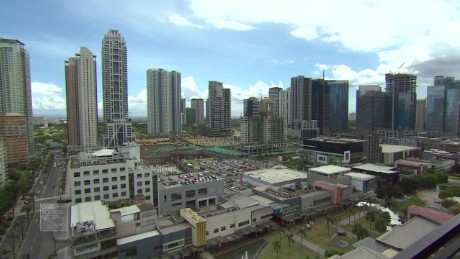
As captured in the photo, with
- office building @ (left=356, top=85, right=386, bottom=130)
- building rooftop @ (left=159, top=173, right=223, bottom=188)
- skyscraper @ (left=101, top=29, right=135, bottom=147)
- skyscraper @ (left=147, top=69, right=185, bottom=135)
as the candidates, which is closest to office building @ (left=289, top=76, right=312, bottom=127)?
office building @ (left=356, top=85, right=386, bottom=130)

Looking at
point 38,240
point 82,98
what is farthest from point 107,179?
point 82,98

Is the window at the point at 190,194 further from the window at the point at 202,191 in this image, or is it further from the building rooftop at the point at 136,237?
the building rooftop at the point at 136,237

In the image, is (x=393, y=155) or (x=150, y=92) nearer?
(x=393, y=155)

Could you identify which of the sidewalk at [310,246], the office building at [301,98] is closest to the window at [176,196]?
the sidewalk at [310,246]

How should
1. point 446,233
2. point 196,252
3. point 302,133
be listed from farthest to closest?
point 302,133 < point 196,252 < point 446,233

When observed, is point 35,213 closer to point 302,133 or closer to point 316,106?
point 302,133

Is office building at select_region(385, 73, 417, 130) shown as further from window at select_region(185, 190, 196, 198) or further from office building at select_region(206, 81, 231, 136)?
window at select_region(185, 190, 196, 198)

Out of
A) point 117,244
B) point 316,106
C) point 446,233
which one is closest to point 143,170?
point 117,244

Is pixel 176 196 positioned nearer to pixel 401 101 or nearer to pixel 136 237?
pixel 136 237
